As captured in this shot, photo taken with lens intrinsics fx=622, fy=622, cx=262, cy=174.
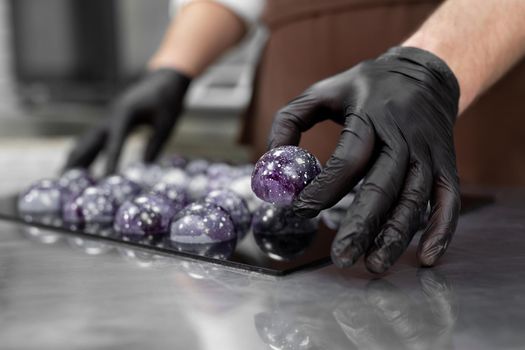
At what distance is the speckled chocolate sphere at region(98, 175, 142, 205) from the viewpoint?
47.6 inches

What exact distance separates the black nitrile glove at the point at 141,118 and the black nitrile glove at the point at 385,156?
937 mm

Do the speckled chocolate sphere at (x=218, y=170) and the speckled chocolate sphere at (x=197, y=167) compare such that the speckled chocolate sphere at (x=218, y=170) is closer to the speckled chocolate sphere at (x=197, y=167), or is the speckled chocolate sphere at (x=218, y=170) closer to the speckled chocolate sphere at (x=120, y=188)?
the speckled chocolate sphere at (x=197, y=167)

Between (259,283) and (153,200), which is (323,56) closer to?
(153,200)

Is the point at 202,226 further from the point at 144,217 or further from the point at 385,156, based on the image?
the point at 385,156

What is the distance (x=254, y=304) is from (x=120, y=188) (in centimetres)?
60

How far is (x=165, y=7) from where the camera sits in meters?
3.70

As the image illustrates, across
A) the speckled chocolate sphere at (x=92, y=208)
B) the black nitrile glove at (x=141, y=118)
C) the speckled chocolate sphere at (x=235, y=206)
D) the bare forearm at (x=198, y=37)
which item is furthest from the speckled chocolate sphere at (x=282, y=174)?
the bare forearm at (x=198, y=37)

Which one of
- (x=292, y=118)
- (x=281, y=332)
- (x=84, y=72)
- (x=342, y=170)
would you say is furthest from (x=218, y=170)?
(x=84, y=72)

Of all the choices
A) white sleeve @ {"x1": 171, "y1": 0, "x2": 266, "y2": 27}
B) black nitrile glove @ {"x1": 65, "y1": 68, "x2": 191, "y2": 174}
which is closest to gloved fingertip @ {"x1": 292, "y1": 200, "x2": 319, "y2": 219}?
black nitrile glove @ {"x1": 65, "y1": 68, "x2": 191, "y2": 174}

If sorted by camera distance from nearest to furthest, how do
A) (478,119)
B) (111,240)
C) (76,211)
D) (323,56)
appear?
1. (111,240)
2. (76,211)
3. (478,119)
4. (323,56)

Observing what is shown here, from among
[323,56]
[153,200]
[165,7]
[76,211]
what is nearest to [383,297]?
[153,200]

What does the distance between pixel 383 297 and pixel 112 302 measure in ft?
1.05

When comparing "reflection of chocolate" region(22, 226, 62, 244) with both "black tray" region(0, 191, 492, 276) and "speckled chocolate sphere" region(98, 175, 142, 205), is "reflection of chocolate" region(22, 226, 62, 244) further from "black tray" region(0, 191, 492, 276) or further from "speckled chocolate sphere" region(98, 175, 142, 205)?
"speckled chocolate sphere" region(98, 175, 142, 205)

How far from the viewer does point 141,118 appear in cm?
181
